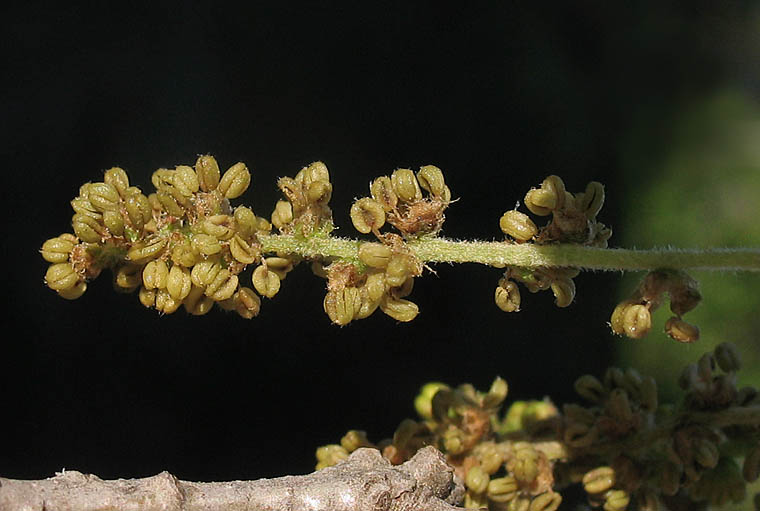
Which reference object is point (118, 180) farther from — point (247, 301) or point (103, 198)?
point (247, 301)

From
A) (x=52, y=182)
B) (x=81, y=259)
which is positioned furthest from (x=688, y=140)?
(x=81, y=259)

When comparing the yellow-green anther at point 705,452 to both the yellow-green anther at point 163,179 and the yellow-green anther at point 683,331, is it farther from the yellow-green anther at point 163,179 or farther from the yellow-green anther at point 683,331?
the yellow-green anther at point 163,179

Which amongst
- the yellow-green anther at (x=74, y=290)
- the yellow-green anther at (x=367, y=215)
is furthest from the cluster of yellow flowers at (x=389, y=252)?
the yellow-green anther at (x=74, y=290)

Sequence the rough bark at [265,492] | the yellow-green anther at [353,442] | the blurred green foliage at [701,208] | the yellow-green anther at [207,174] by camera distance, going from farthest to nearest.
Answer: the blurred green foliage at [701,208] → the yellow-green anther at [353,442] → the yellow-green anther at [207,174] → the rough bark at [265,492]

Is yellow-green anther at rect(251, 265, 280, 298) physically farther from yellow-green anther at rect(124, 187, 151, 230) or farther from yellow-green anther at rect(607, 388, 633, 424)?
yellow-green anther at rect(607, 388, 633, 424)

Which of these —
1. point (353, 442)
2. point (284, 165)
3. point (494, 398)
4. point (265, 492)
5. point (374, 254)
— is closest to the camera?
point (265, 492)

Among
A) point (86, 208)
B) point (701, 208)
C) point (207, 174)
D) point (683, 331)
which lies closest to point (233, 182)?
point (207, 174)
